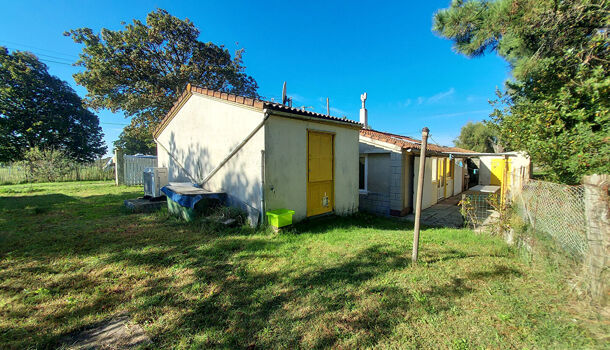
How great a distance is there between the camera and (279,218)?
5.29m

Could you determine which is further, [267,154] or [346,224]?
[346,224]

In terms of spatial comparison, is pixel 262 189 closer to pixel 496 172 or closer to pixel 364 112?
pixel 364 112

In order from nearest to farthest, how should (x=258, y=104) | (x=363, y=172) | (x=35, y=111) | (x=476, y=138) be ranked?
(x=258, y=104), (x=363, y=172), (x=35, y=111), (x=476, y=138)

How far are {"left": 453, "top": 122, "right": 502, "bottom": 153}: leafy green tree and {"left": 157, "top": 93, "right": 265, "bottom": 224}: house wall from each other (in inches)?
1228

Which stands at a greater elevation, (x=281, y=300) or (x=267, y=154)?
(x=267, y=154)

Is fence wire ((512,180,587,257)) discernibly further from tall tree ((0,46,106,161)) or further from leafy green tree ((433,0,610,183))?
tall tree ((0,46,106,161))

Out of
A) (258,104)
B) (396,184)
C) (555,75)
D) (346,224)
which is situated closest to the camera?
(555,75)

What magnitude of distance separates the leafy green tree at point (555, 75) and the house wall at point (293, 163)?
403 cm

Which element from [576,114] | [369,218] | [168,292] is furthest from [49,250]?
[576,114]

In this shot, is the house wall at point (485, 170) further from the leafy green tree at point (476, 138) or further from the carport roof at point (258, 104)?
the carport roof at point (258, 104)

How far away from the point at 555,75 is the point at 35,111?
1493 inches

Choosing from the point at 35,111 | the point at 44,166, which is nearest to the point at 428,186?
the point at 44,166

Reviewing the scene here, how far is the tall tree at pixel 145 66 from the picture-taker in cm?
1557

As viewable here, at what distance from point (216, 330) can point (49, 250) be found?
4.39m
